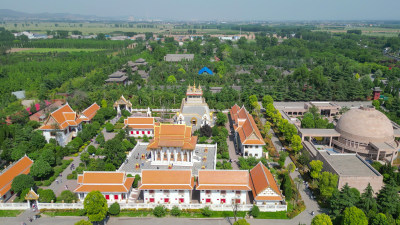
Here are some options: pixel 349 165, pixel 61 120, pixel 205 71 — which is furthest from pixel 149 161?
pixel 205 71

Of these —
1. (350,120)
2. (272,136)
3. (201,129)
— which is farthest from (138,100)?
(350,120)

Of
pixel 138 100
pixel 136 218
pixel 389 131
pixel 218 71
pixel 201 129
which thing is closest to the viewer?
pixel 136 218

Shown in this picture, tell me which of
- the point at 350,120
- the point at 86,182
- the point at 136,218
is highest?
the point at 350,120

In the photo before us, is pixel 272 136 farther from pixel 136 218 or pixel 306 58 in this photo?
pixel 306 58

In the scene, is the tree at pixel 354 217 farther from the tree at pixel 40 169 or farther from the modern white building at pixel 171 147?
the tree at pixel 40 169

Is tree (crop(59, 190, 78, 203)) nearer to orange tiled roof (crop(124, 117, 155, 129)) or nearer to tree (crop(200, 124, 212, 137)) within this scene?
orange tiled roof (crop(124, 117, 155, 129))

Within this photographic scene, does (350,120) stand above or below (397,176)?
above

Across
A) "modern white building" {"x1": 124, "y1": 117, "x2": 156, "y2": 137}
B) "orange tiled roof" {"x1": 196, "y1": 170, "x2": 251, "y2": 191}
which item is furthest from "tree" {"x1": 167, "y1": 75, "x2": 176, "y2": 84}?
"orange tiled roof" {"x1": 196, "y1": 170, "x2": 251, "y2": 191}
